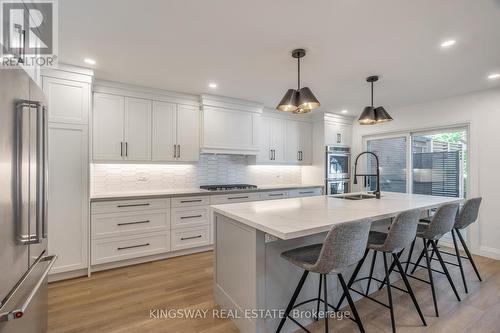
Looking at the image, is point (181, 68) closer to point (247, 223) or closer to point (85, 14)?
point (85, 14)

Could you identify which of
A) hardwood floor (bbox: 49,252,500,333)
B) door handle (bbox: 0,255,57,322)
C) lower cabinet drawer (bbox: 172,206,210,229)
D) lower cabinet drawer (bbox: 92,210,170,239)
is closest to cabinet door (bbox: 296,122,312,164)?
lower cabinet drawer (bbox: 172,206,210,229)

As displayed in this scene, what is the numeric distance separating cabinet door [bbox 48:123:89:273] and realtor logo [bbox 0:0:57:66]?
0.86 metres

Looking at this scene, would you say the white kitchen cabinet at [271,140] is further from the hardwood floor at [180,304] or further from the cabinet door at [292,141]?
the hardwood floor at [180,304]

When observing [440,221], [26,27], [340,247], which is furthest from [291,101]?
[26,27]

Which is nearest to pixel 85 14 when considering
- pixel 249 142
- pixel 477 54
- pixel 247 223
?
pixel 247 223

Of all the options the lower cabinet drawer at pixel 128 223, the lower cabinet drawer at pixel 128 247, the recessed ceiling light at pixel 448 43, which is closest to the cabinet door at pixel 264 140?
the lower cabinet drawer at pixel 128 223

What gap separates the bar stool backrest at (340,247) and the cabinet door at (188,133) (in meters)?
2.88

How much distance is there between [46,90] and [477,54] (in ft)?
15.1

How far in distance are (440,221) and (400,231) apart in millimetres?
701

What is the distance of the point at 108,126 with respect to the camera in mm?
3316

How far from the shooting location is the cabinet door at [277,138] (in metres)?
4.93

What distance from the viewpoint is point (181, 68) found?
290 centimetres

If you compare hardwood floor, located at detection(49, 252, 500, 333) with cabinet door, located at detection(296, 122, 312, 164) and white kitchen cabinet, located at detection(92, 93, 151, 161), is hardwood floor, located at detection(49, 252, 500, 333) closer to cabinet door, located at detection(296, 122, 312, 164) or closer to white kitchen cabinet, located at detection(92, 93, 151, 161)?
white kitchen cabinet, located at detection(92, 93, 151, 161)

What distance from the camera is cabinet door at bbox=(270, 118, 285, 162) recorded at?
493 cm
